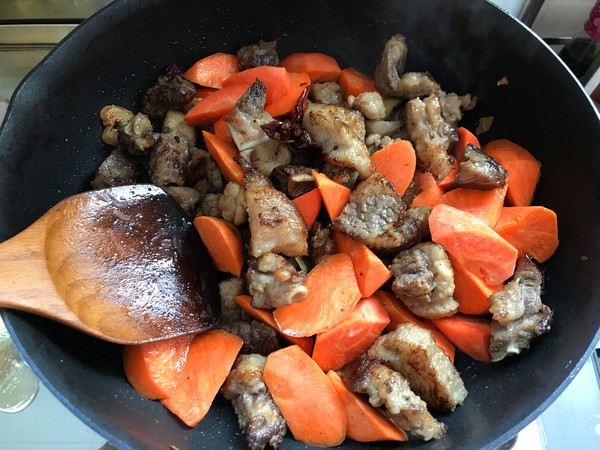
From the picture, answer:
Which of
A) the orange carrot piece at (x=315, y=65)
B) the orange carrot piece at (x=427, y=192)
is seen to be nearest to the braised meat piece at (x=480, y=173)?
the orange carrot piece at (x=427, y=192)

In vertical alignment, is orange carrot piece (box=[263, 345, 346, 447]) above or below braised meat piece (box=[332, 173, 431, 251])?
below

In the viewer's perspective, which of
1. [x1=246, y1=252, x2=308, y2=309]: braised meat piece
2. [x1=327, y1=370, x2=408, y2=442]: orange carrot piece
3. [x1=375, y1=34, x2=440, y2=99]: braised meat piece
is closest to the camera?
[x1=327, y1=370, x2=408, y2=442]: orange carrot piece

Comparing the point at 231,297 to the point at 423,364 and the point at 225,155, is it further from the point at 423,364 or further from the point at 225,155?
the point at 423,364

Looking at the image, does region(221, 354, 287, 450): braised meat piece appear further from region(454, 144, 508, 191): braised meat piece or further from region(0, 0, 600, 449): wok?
region(454, 144, 508, 191): braised meat piece

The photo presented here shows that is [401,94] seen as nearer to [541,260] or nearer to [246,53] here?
[246,53]

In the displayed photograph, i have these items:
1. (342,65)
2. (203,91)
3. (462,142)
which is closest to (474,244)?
(462,142)

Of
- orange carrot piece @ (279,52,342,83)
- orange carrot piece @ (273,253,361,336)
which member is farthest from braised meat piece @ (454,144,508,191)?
orange carrot piece @ (279,52,342,83)
